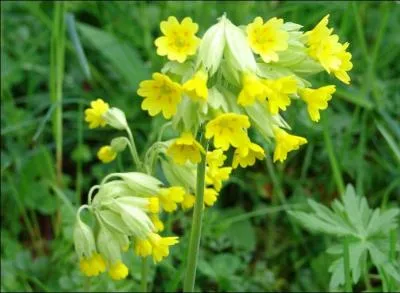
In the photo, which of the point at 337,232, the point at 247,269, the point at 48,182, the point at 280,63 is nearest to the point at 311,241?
the point at 247,269

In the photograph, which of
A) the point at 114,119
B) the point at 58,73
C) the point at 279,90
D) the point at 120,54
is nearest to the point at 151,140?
the point at 58,73

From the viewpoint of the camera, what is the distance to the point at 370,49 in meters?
3.80

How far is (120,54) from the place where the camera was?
3.58m

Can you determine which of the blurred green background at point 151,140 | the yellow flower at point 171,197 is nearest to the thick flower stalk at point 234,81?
the yellow flower at point 171,197

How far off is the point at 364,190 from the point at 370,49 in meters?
0.81

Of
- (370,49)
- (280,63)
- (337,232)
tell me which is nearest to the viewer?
(280,63)

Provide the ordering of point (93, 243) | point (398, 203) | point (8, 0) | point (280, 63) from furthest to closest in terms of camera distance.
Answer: point (8, 0) → point (398, 203) → point (93, 243) → point (280, 63)

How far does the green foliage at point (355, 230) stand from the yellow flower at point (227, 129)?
67 centimetres

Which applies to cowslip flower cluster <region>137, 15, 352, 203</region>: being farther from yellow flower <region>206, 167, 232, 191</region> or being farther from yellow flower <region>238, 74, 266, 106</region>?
yellow flower <region>206, 167, 232, 191</region>

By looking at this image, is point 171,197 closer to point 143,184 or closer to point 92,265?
point 143,184

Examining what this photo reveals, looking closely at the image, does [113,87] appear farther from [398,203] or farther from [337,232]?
[337,232]

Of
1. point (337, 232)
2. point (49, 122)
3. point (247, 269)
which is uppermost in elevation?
point (49, 122)

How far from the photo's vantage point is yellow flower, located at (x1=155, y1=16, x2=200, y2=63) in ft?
5.92

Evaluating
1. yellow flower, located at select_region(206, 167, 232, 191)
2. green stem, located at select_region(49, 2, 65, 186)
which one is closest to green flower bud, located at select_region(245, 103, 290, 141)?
yellow flower, located at select_region(206, 167, 232, 191)
